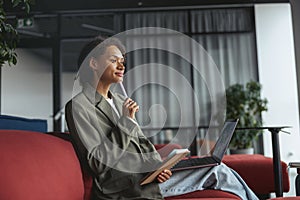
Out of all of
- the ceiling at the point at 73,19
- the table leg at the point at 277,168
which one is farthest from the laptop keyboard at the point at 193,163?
the ceiling at the point at 73,19

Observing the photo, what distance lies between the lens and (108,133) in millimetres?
1463

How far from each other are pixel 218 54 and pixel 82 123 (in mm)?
4989

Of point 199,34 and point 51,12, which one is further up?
point 51,12

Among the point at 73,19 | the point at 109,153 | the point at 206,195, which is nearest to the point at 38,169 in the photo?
the point at 109,153

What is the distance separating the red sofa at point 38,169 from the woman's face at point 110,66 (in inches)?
11.2

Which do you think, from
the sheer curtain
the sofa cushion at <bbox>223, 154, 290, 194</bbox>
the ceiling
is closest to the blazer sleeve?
the sofa cushion at <bbox>223, 154, 290, 194</bbox>

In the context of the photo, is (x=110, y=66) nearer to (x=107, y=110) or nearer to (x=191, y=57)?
(x=107, y=110)

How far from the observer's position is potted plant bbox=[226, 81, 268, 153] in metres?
5.53

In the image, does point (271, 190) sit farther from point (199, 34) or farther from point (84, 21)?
point (84, 21)

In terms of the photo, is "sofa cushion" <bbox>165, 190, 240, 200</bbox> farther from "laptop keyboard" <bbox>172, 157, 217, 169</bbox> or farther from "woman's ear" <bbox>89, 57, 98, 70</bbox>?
"woman's ear" <bbox>89, 57, 98, 70</bbox>

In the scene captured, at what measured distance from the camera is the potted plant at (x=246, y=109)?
18.1ft

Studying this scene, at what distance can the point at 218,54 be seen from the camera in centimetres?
620

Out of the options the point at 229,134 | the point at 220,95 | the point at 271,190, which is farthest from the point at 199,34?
the point at 229,134

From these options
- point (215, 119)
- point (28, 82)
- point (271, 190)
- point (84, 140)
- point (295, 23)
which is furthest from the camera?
point (28, 82)
